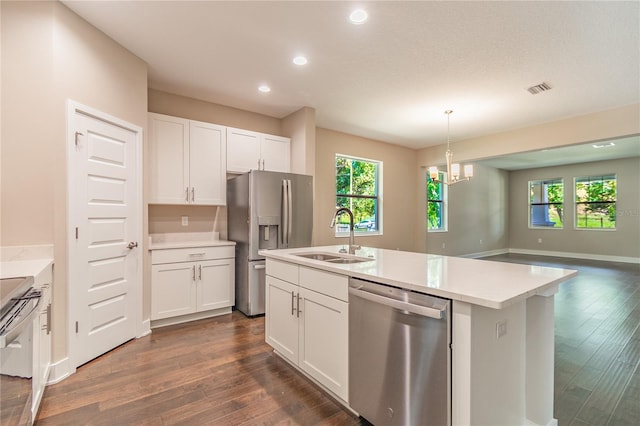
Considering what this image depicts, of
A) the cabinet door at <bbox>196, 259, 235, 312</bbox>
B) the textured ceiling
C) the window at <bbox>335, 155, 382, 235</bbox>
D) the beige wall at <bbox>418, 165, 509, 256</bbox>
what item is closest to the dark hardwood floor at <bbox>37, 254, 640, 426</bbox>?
the cabinet door at <bbox>196, 259, 235, 312</bbox>

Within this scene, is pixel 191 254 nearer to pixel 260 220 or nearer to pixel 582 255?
pixel 260 220

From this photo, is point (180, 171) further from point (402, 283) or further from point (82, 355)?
point (402, 283)

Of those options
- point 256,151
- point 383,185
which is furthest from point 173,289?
point 383,185

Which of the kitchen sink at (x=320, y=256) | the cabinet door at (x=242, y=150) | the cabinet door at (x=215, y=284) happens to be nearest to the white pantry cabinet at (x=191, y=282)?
the cabinet door at (x=215, y=284)

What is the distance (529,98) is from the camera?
3.87 meters

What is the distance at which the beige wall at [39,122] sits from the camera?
6.77 feet

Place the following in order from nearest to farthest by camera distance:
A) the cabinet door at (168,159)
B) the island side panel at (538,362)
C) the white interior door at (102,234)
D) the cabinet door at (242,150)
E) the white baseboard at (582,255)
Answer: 1. the island side panel at (538,362)
2. the white interior door at (102,234)
3. the cabinet door at (168,159)
4. the cabinet door at (242,150)
5. the white baseboard at (582,255)

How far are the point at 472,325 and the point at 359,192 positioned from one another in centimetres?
484

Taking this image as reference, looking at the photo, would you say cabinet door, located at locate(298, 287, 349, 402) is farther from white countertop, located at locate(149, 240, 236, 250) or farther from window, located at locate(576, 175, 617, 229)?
window, located at locate(576, 175, 617, 229)

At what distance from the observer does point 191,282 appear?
3.43 metres

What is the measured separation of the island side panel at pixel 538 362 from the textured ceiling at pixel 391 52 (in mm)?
2196

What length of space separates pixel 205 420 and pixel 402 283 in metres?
1.44

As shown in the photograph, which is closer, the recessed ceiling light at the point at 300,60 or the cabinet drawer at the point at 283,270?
the cabinet drawer at the point at 283,270

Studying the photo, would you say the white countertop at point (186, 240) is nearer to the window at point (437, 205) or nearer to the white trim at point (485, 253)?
the window at point (437, 205)
